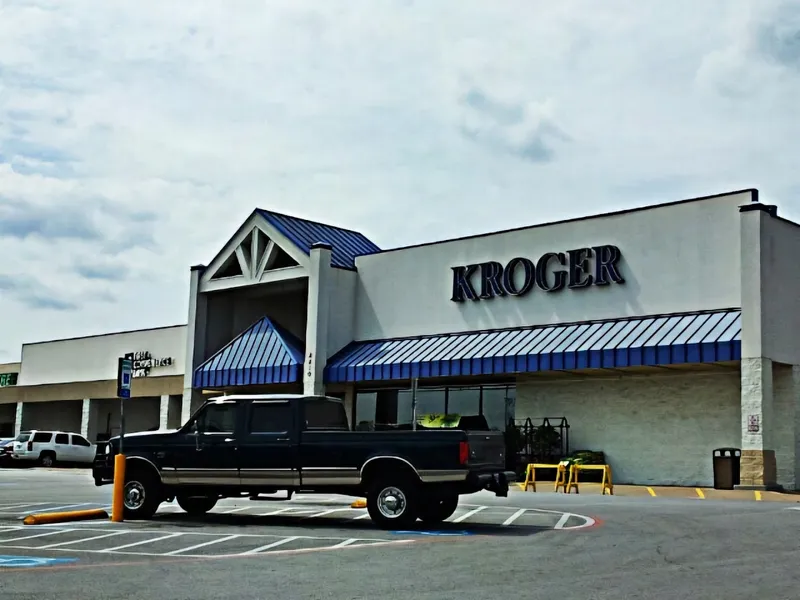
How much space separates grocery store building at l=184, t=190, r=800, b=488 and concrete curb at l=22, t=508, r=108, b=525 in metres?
16.6

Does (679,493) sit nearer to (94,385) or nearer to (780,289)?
(780,289)

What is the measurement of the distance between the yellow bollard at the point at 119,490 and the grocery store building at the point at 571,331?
16448 mm

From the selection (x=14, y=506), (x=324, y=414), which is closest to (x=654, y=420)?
(x=324, y=414)

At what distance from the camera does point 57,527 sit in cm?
1652

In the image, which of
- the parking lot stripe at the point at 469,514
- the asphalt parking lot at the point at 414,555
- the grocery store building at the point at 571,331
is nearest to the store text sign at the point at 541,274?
the grocery store building at the point at 571,331

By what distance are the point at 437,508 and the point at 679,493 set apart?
12955 millimetres

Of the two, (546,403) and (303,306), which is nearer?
(546,403)

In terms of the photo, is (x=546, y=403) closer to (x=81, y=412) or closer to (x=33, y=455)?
(x=33, y=455)

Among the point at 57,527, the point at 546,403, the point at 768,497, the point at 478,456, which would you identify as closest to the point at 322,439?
the point at 478,456

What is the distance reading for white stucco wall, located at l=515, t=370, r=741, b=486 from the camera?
3064 centimetres

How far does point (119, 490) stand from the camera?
17.8m

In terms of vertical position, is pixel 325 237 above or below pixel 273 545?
above

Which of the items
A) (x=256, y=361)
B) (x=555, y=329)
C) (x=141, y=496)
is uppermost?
(x=555, y=329)

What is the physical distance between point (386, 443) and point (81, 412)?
147 feet
